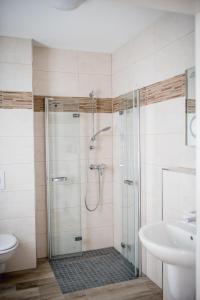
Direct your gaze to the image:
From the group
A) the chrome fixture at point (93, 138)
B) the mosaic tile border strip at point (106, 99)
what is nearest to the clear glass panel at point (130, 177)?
the mosaic tile border strip at point (106, 99)

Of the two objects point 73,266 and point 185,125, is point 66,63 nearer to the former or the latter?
point 185,125

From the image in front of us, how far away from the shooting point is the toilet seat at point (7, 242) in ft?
9.07

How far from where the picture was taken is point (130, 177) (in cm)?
319

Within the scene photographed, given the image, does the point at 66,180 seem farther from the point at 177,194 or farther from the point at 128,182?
the point at 177,194

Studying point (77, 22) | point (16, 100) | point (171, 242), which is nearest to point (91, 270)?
point (171, 242)

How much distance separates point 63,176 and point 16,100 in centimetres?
107

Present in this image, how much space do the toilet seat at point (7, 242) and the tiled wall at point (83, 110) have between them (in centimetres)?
57

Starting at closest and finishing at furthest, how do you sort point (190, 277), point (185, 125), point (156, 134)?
point (190, 277)
point (185, 125)
point (156, 134)

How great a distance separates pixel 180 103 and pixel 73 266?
7.21 feet

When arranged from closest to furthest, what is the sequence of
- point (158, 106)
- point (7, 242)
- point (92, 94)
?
point (158, 106)
point (7, 242)
point (92, 94)

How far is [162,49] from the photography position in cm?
268

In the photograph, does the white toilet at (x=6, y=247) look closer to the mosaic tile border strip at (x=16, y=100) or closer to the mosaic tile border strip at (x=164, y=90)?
the mosaic tile border strip at (x=16, y=100)

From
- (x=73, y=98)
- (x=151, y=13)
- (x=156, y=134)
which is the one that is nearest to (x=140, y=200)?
(x=156, y=134)

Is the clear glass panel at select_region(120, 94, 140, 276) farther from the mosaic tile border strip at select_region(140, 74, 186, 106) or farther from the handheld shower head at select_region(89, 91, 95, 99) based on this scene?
the handheld shower head at select_region(89, 91, 95, 99)
